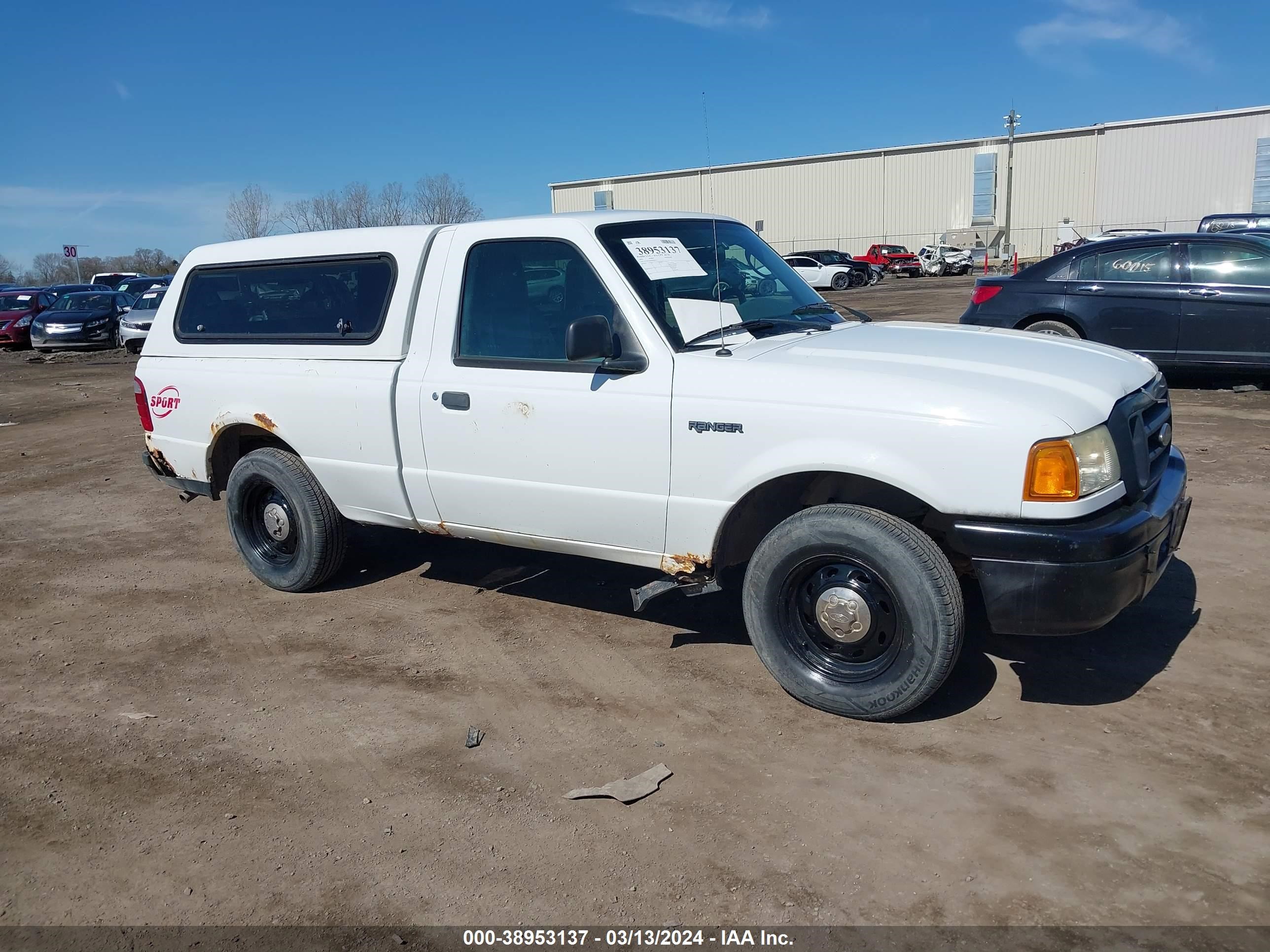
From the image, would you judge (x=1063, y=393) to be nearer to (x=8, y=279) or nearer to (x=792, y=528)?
(x=792, y=528)

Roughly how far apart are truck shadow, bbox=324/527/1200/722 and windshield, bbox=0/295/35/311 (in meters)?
24.9

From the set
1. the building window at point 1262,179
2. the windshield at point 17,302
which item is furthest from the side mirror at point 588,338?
the building window at point 1262,179

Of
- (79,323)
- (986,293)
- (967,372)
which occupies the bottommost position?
(967,372)

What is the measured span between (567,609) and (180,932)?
266 centimetres

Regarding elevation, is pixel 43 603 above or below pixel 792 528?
below

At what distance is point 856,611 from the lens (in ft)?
12.5

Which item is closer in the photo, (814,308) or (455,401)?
(455,401)

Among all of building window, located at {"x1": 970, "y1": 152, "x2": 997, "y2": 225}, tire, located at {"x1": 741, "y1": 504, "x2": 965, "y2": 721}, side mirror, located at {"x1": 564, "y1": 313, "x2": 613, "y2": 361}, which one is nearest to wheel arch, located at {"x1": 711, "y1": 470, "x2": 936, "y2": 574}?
tire, located at {"x1": 741, "y1": 504, "x2": 965, "y2": 721}

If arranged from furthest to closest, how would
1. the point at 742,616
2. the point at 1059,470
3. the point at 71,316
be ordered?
the point at 71,316
the point at 742,616
the point at 1059,470

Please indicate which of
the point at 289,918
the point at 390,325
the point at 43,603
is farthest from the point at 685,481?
the point at 43,603

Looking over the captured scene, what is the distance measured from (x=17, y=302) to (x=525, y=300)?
1098 inches

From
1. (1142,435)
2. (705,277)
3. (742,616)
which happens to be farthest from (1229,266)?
(705,277)

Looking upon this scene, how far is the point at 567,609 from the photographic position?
5301 mm

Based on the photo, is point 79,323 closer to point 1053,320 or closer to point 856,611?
point 1053,320
